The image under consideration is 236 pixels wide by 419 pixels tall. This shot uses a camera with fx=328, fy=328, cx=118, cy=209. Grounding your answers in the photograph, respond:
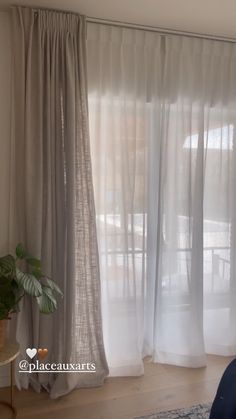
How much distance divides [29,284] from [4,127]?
111 cm

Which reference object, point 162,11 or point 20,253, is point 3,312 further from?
point 162,11

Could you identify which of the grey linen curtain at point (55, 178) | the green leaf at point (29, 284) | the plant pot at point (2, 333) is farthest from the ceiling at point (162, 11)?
the plant pot at point (2, 333)

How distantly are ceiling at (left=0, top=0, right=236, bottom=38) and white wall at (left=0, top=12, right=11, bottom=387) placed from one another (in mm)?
181

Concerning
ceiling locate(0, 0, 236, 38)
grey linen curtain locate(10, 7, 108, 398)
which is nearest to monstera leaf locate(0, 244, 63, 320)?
grey linen curtain locate(10, 7, 108, 398)

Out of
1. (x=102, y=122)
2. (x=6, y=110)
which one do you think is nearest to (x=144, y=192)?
(x=102, y=122)

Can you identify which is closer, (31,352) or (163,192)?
(31,352)

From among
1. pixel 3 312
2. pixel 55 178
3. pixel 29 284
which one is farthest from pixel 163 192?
pixel 3 312

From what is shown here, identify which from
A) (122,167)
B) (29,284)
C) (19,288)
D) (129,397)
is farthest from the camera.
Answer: (122,167)

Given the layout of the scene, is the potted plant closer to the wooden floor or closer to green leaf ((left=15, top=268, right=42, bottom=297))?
green leaf ((left=15, top=268, right=42, bottom=297))

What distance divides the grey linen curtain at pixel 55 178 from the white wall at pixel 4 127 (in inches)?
2.4

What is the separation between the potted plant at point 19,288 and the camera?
5.98 ft

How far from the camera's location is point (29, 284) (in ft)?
5.94

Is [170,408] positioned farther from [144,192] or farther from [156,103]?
[156,103]

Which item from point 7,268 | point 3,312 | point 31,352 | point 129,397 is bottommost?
point 129,397
